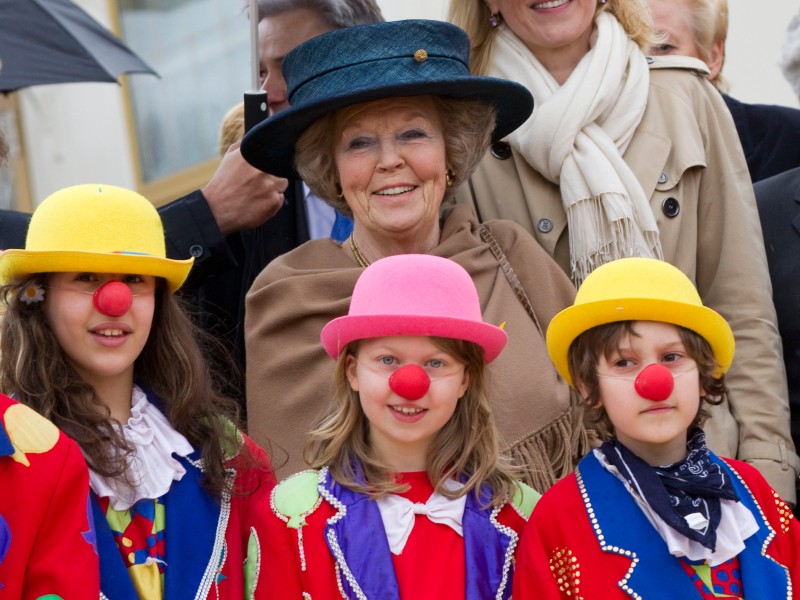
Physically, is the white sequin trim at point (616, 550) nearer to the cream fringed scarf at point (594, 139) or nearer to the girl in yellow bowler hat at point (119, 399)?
the girl in yellow bowler hat at point (119, 399)

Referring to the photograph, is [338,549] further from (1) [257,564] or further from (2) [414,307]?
(2) [414,307]

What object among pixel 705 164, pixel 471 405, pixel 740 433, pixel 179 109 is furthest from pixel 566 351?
pixel 179 109

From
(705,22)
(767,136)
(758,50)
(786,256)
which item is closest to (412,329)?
(786,256)

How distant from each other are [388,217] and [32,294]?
103 cm

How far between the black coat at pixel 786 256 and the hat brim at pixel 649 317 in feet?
3.07

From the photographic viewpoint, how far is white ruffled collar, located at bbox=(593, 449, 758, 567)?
3.12 m

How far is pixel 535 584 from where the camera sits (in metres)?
3.10

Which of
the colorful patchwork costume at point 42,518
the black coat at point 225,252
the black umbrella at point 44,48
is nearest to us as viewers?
the colorful patchwork costume at point 42,518

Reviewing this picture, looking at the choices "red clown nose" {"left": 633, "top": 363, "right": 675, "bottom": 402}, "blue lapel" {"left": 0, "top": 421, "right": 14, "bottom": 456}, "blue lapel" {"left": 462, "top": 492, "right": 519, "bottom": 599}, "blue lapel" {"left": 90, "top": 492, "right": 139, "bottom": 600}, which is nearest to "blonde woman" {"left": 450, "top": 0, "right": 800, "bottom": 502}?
"red clown nose" {"left": 633, "top": 363, "right": 675, "bottom": 402}

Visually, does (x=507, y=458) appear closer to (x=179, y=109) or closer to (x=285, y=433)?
(x=285, y=433)

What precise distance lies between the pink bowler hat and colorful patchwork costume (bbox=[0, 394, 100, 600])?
0.68m

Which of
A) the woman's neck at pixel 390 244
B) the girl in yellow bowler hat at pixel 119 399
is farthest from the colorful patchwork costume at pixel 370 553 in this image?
the woman's neck at pixel 390 244

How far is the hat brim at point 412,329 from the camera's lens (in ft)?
10.4

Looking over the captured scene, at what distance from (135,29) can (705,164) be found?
310 inches
